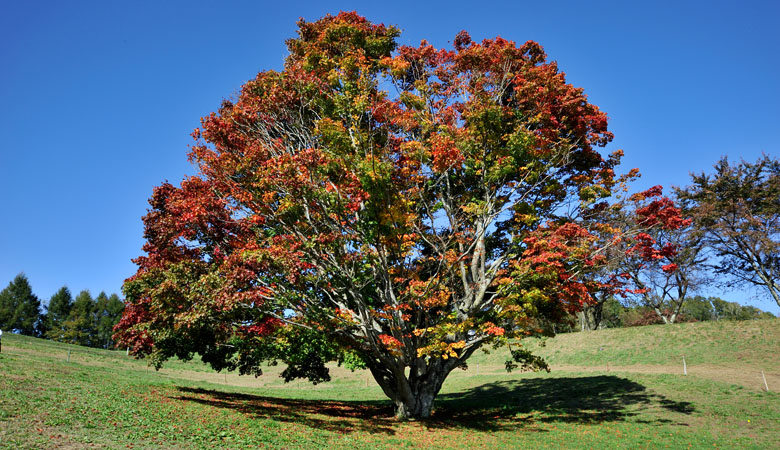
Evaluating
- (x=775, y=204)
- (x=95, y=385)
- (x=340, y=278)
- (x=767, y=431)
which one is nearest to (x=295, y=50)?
(x=340, y=278)

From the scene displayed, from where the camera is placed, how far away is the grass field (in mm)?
9969

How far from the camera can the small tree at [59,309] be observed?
80062 millimetres

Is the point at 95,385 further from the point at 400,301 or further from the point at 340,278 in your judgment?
the point at 400,301

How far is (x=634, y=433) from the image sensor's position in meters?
14.6

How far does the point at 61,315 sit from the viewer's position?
81.5m

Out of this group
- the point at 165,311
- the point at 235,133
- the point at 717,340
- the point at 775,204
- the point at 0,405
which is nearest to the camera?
the point at 0,405

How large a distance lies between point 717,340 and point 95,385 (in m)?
37.6

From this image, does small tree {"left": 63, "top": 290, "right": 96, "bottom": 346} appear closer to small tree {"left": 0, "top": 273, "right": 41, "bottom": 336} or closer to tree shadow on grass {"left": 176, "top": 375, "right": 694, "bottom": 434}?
small tree {"left": 0, "top": 273, "right": 41, "bottom": 336}

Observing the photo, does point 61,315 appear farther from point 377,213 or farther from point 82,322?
point 377,213

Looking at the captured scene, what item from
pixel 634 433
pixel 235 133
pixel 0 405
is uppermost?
pixel 235 133

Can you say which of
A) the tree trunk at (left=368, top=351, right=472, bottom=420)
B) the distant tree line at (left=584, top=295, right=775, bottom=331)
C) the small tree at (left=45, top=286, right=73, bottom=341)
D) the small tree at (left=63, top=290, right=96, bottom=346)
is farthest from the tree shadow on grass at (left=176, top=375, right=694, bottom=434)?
the small tree at (left=45, top=286, right=73, bottom=341)

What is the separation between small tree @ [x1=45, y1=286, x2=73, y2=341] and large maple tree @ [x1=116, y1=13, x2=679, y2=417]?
273ft

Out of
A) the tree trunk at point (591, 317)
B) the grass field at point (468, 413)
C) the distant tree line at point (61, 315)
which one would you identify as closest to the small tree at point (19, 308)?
the distant tree line at point (61, 315)

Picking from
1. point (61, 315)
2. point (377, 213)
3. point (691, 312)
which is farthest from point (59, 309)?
Answer: point (691, 312)
